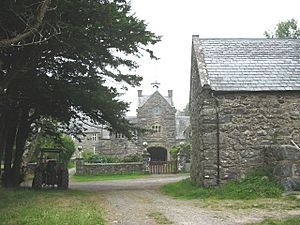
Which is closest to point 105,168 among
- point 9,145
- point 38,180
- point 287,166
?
point 9,145

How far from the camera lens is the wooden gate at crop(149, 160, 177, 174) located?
31.8 metres

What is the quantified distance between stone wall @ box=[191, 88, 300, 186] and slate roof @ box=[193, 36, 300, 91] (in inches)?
15.4

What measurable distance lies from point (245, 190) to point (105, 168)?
63.9 feet

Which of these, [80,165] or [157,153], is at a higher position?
[157,153]

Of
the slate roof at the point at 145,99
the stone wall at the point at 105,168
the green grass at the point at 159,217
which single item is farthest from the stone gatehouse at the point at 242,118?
the slate roof at the point at 145,99

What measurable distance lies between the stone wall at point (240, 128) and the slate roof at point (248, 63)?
39 cm

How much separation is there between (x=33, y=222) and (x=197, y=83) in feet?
32.6

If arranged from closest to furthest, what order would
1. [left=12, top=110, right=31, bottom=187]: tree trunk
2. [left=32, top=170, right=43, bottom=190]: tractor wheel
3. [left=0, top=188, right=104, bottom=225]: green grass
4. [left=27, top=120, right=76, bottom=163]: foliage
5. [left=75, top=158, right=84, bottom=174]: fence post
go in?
[left=0, top=188, right=104, bottom=225]: green grass
[left=32, top=170, right=43, bottom=190]: tractor wheel
[left=12, top=110, right=31, bottom=187]: tree trunk
[left=27, top=120, right=76, bottom=163]: foliage
[left=75, top=158, right=84, bottom=174]: fence post

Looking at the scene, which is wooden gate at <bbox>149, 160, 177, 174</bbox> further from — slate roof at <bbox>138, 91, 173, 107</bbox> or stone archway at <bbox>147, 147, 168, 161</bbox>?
slate roof at <bbox>138, 91, 173, 107</bbox>

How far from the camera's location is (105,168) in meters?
30.8

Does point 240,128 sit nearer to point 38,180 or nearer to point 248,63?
point 248,63

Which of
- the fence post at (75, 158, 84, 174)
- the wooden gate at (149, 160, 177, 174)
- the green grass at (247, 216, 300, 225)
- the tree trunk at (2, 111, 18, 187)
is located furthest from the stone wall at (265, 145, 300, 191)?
the fence post at (75, 158, 84, 174)

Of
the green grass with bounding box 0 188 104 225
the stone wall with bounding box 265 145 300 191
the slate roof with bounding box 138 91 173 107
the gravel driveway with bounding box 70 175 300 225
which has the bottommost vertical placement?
the gravel driveway with bounding box 70 175 300 225

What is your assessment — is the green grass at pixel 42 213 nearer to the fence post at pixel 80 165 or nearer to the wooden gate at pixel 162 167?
the fence post at pixel 80 165
